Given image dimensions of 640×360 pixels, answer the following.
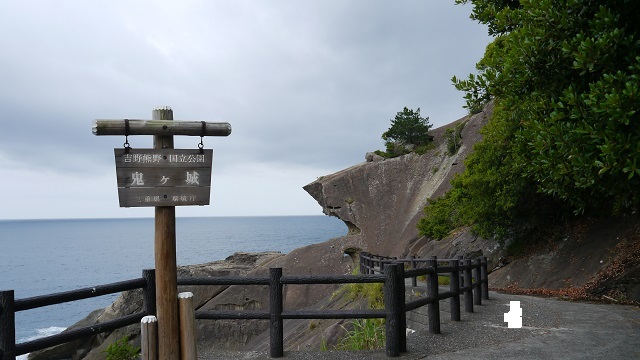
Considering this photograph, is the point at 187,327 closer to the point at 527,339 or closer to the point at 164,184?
the point at 164,184

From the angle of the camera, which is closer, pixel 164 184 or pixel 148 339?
pixel 148 339

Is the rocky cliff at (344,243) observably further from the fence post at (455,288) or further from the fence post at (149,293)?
the fence post at (149,293)

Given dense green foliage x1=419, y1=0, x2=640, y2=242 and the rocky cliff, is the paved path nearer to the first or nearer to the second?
dense green foliage x1=419, y1=0, x2=640, y2=242

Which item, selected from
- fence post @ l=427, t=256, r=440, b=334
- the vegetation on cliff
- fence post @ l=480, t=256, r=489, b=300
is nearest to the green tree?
the vegetation on cliff

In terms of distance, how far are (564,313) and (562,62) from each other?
635 cm

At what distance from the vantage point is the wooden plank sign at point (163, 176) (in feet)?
18.7

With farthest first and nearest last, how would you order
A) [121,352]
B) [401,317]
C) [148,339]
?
[121,352] → [401,317] → [148,339]

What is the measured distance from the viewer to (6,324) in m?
5.69

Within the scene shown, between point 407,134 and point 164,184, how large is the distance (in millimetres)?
40259

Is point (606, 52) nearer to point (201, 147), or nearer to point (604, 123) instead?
point (604, 123)

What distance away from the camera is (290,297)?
33656mm

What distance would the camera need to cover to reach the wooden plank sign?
570 cm

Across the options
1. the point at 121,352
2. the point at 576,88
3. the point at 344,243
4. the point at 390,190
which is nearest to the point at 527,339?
the point at 576,88

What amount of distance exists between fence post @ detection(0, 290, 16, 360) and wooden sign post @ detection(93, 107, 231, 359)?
1.66m
